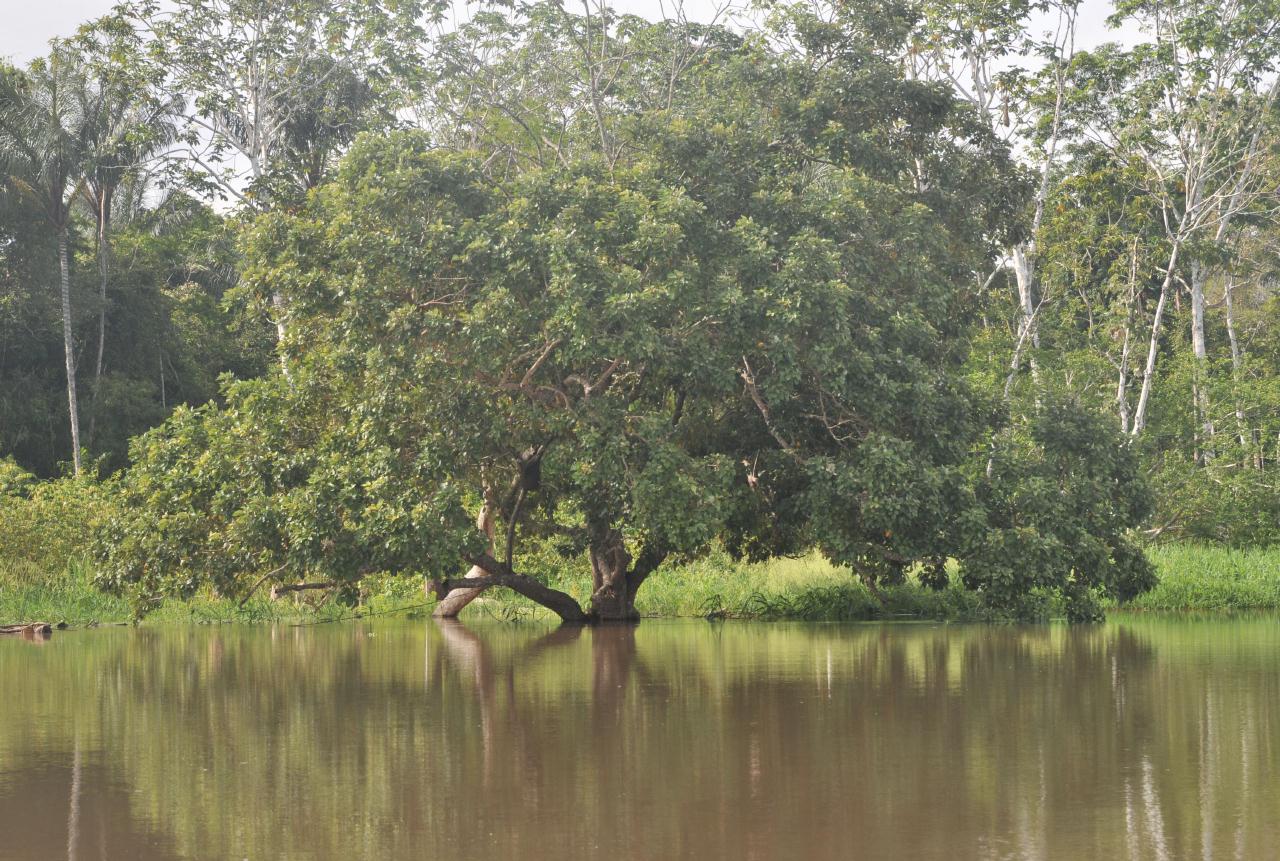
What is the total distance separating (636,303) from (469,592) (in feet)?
32.6

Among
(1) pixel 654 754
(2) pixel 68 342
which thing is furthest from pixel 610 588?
(2) pixel 68 342

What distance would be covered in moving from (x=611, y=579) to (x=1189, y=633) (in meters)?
8.69

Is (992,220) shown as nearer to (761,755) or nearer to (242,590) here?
(242,590)

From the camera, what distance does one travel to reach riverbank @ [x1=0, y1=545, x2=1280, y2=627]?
2478 centimetres

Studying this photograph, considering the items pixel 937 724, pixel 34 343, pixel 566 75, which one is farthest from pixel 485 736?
pixel 34 343

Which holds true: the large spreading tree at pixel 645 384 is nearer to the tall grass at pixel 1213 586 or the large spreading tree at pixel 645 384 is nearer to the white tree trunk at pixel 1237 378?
the tall grass at pixel 1213 586

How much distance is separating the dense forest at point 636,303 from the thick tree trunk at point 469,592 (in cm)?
8

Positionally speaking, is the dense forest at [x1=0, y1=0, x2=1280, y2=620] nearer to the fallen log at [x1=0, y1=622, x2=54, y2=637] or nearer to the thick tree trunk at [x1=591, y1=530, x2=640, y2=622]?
the thick tree trunk at [x1=591, y1=530, x2=640, y2=622]

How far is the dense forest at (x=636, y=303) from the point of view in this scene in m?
17.8

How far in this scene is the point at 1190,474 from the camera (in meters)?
30.6

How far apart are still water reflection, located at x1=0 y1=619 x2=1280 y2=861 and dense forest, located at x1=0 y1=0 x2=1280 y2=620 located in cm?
207

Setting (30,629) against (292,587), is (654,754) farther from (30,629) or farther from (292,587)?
(30,629)

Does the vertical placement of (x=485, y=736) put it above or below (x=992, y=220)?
below

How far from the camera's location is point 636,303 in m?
16.5
